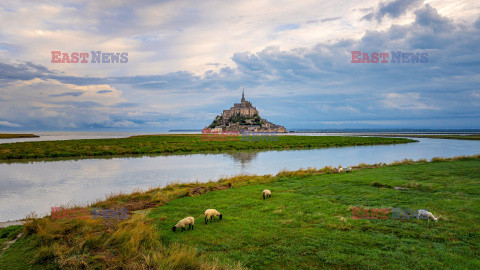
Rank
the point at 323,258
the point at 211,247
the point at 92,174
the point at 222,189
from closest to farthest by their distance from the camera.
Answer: the point at 323,258, the point at 211,247, the point at 222,189, the point at 92,174

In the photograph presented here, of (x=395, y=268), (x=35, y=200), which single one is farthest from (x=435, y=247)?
(x=35, y=200)

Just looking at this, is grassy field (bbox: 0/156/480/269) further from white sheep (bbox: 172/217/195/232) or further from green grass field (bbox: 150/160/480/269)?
white sheep (bbox: 172/217/195/232)

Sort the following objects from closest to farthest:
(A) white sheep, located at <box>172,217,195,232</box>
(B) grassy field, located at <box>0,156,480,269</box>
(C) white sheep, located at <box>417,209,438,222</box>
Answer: (B) grassy field, located at <box>0,156,480,269</box> → (C) white sheep, located at <box>417,209,438,222</box> → (A) white sheep, located at <box>172,217,195,232</box>

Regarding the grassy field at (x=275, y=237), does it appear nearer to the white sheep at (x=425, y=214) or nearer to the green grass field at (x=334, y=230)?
the green grass field at (x=334, y=230)

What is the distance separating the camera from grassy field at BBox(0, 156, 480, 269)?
5.71 m

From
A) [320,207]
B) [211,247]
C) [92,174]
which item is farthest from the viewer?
[92,174]

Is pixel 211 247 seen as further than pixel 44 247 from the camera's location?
Yes

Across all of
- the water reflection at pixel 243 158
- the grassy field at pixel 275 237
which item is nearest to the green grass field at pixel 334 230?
the grassy field at pixel 275 237

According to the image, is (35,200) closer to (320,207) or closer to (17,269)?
(17,269)

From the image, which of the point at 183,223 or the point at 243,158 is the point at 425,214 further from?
the point at 243,158

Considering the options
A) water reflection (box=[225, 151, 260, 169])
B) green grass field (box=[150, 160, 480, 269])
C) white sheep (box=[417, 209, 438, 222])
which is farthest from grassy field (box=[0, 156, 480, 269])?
water reflection (box=[225, 151, 260, 169])

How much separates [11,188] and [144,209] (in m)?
12.2

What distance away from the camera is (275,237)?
285 inches

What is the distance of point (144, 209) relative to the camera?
10.7m
